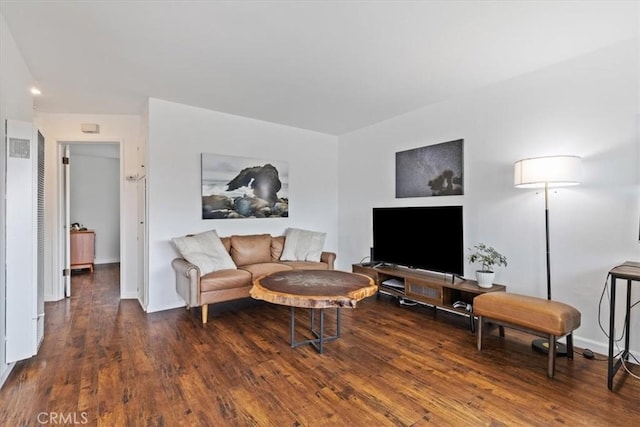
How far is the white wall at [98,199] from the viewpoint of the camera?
711 centimetres

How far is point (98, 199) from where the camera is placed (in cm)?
732

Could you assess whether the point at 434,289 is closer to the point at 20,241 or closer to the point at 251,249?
the point at 251,249

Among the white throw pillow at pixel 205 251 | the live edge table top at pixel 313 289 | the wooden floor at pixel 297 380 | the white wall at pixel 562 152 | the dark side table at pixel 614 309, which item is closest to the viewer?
the wooden floor at pixel 297 380

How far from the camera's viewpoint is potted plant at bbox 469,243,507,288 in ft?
10.1

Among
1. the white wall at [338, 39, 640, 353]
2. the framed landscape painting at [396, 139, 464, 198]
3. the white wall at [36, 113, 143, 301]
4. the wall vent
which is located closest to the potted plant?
the white wall at [338, 39, 640, 353]

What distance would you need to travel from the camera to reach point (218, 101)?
12.7 ft

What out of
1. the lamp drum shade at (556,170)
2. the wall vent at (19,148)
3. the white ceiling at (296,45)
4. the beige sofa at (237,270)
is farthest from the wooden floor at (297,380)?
the white ceiling at (296,45)

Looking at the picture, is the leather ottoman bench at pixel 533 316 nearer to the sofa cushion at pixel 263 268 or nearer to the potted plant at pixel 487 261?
the potted plant at pixel 487 261

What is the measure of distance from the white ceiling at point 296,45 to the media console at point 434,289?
2.10 m

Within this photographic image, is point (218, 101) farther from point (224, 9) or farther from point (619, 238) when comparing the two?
point (619, 238)

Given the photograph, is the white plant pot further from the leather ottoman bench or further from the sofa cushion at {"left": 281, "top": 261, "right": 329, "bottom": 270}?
the sofa cushion at {"left": 281, "top": 261, "right": 329, "bottom": 270}

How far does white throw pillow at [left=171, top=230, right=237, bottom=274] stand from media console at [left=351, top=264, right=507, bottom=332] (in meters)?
1.95

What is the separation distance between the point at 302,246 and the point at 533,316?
2899 millimetres

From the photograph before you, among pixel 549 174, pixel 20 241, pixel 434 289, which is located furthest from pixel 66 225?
pixel 549 174
